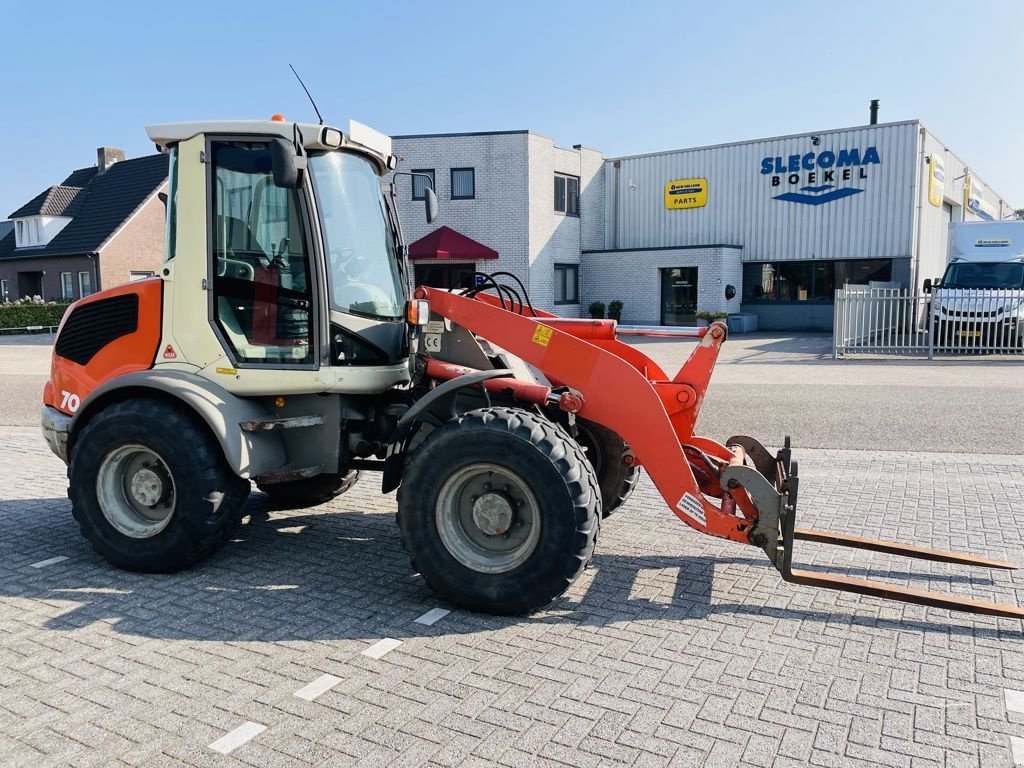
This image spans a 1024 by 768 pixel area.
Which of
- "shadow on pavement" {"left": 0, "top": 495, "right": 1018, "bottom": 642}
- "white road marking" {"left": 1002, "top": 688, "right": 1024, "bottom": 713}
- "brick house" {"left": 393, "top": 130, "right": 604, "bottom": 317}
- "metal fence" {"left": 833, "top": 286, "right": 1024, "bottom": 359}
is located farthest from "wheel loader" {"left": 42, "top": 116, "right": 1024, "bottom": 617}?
"brick house" {"left": 393, "top": 130, "right": 604, "bottom": 317}

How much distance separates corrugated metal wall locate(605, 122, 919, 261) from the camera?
2602 centimetres

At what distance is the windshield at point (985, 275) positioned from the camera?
66.2 feet

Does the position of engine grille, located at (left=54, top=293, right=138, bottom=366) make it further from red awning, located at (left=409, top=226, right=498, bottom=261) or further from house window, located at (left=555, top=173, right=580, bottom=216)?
house window, located at (left=555, top=173, right=580, bottom=216)

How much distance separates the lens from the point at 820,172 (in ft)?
88.6

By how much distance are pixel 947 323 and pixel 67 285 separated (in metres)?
33.9

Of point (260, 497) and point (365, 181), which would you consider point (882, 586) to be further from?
point (260, 497)

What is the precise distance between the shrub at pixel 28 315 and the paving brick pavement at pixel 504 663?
2851cm

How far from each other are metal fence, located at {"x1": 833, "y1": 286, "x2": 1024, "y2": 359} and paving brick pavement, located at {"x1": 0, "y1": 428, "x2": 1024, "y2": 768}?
13969mm

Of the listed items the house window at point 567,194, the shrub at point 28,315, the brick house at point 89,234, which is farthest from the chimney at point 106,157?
the house window at point 567,194

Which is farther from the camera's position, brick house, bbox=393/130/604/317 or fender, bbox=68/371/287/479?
brick house, bbox=393/130/604/317

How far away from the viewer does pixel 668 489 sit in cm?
453

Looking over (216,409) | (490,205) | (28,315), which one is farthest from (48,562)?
(28,315)

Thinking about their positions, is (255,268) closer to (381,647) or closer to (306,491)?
(306,491)

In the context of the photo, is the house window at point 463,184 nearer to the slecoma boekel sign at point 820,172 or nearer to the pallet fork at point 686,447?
the slecoma boekel sign at point 820,172
